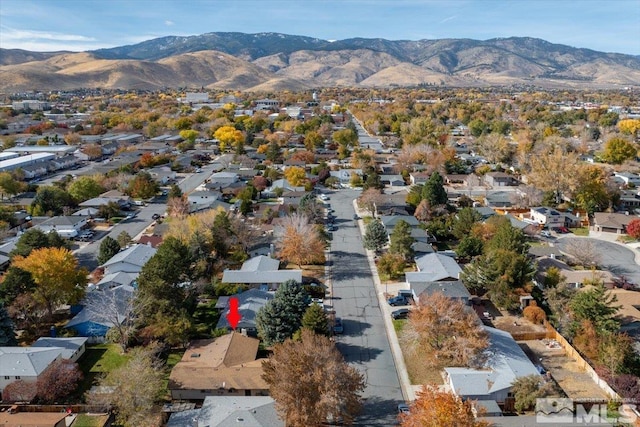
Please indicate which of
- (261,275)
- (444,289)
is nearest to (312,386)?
(444,289)

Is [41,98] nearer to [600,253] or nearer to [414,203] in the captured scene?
[414,203]

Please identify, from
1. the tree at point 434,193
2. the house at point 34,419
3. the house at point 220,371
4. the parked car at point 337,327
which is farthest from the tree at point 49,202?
the tree at point 434,193

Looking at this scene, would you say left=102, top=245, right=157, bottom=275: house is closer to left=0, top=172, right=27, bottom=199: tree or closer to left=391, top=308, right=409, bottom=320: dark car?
left=391, top=308, right=409, bottom=320: dark car

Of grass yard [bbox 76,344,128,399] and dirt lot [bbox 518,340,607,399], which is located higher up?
dirt lot [bbox 518,340,607,399]

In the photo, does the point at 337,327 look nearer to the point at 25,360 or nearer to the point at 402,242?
the point at 402,242

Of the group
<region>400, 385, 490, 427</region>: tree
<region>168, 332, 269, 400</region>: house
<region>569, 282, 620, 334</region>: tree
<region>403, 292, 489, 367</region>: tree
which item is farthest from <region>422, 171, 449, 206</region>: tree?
<region>400, 385, 490, 427</region>: tree
